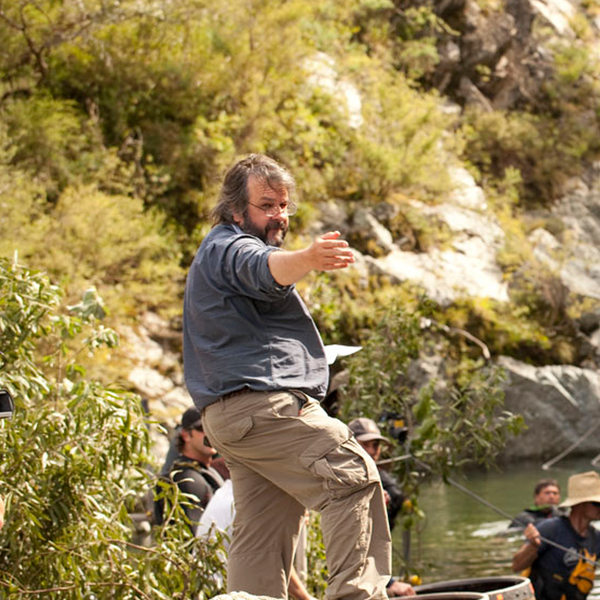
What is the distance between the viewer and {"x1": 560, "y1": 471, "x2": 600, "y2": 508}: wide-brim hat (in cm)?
598

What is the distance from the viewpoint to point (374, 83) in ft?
68.6

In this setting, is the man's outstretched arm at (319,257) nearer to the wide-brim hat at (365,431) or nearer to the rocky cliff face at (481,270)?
the wide-brim hat at (365,431)

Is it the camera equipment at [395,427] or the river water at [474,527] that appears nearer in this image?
the camera equipment at [395,427]

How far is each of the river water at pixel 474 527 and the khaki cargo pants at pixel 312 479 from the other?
160 inches

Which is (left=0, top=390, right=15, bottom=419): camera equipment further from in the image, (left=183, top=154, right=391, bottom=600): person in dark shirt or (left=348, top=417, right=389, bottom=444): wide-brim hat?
(left=348, top=417, right=389, bottom=444): wide-brim hat

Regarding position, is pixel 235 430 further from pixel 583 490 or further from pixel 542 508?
pixel 542 508

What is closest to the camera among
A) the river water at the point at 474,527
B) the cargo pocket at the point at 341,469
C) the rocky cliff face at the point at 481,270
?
the cargo pocket at the point at 341,469

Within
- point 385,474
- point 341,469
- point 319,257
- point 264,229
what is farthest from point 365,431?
point 319,257

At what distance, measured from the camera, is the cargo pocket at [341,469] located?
2836 millimetres

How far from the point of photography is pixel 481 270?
60.3 ft

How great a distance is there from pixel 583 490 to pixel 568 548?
0.38 meters

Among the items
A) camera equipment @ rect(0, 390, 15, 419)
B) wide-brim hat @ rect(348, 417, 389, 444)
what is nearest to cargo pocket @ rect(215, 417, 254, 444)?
camera equipment @ rect(0, 390, 15, 419)

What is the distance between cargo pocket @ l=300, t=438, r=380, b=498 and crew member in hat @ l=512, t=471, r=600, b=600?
11.0 feet

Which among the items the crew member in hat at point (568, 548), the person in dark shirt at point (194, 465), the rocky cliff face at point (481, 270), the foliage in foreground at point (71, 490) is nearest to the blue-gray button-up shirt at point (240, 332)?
the foliage in foreground at point (71, 490)
